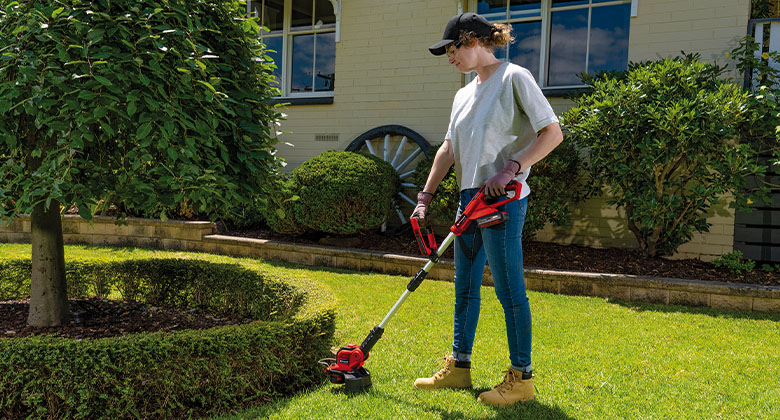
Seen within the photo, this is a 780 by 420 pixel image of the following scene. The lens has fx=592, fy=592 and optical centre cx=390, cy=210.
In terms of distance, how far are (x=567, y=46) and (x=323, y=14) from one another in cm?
404

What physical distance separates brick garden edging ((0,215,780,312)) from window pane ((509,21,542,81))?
3.31m

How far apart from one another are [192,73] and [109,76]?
Result: 40 centimetres

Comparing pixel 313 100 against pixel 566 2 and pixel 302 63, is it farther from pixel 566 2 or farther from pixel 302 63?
pixel 566 2

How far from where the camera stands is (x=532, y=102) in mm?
2682

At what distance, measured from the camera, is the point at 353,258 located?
22.6 feet

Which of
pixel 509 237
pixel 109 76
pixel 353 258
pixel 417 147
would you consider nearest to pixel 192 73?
pixel 109 76

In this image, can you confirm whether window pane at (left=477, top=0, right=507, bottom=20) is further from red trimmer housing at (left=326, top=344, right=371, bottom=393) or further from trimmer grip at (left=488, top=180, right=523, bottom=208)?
red trimmer housing at (left=326, top=344, right=371, bottom=393)

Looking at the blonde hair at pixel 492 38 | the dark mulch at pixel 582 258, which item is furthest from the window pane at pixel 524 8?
the blonde hair at pixel 492 38

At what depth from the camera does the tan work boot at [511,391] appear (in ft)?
9.14

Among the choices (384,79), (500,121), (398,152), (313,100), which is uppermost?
(384,79)

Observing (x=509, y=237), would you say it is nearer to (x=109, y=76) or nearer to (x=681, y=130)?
(x=109, y=76)

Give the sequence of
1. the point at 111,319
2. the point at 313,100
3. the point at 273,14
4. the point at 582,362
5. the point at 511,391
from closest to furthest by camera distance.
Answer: the point at 511,391 → the point at 582,362 → the point at 111,319 → the point at 313,100 → the point at 273,14

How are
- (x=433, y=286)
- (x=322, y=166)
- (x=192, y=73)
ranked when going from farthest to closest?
(x=322, y=166) → (x=433, y=286) → (x=192, y=73)

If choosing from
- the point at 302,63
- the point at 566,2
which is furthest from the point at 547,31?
the point at 302,63
